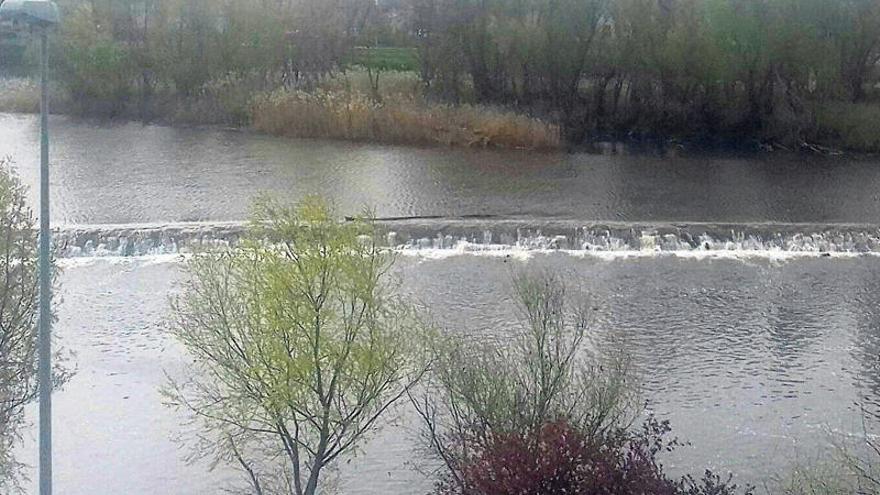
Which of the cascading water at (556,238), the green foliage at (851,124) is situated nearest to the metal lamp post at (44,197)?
the cascading water at (556,238)

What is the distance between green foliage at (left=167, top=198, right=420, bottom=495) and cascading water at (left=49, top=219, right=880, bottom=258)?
939cm

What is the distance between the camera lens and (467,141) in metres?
30.1

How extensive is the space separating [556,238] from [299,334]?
36.8 ft

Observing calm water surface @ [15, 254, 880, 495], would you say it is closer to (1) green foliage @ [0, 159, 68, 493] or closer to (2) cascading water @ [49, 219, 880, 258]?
(2) cascading water @ [49, 219, 880, 258]

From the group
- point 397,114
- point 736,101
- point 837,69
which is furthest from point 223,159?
point 837,69

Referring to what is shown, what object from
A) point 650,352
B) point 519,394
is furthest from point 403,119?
point 519,394

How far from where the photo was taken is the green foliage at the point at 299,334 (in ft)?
31.0

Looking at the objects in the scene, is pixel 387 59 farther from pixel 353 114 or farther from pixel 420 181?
pixel 420 181

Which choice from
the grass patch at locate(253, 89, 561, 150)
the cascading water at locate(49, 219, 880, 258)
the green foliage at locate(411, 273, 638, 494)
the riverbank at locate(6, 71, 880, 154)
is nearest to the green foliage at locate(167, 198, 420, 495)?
the green foliage at locate(411, 273, 638, 494)

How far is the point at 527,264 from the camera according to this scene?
748 inches

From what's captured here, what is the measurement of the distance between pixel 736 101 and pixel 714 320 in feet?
57.4

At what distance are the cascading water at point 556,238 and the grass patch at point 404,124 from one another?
371 inches

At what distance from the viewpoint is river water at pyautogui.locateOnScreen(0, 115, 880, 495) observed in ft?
40.2

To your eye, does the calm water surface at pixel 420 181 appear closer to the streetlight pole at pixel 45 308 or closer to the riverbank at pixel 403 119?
the riverbank at pixel 403 119
